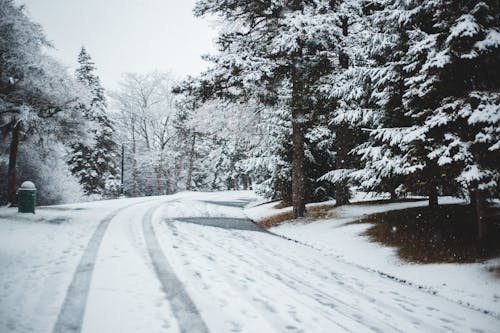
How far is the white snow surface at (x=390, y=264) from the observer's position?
616 cm

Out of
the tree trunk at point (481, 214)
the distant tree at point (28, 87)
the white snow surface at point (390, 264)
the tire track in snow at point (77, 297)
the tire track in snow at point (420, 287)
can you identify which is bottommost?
the tire track in snow at point (420, 287)

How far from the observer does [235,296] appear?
17.9 ft

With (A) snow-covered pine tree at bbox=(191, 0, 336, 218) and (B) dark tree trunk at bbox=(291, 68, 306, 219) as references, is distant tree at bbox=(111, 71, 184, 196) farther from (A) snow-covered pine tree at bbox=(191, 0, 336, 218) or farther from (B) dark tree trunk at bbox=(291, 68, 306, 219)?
(B) dark tree trunk at bbox=(291, 68, 306, 219)

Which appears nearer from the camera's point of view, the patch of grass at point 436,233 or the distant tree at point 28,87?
the patch of grass at point 436,233

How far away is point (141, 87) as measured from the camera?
4131 cm

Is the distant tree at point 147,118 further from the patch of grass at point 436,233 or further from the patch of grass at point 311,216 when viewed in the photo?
the patch of grass at point 436,233

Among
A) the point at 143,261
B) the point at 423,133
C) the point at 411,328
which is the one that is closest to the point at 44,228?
the point at 143,261

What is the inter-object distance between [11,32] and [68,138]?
16.9 ft

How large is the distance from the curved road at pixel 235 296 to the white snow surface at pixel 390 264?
0.39 meters

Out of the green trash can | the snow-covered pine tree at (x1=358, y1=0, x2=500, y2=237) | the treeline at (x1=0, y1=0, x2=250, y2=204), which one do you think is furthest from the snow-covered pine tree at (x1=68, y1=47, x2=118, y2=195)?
the snow-covered pine tree at (x1=358, y1=0, x2=500, y2=237)

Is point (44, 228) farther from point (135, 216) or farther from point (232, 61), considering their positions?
point (232, 61)

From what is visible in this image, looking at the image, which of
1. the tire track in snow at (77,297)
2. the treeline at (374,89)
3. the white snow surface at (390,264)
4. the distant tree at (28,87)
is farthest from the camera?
the distant tree at (28,87)

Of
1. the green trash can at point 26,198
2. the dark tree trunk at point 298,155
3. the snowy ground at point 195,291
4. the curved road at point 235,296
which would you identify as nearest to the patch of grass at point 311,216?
the dark tree trunk at point 298,155

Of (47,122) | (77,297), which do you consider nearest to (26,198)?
(47,122)
